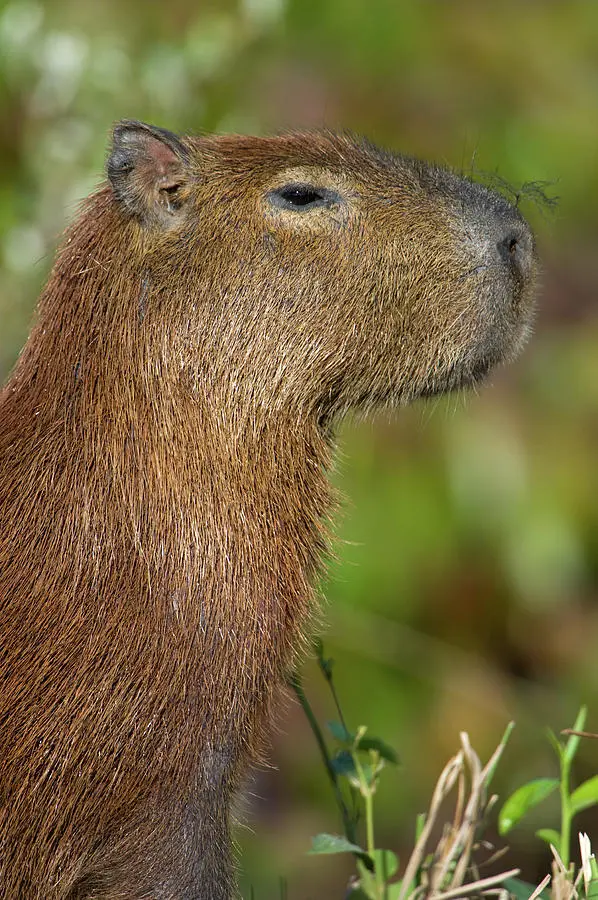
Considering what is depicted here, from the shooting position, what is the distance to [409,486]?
22.1ft

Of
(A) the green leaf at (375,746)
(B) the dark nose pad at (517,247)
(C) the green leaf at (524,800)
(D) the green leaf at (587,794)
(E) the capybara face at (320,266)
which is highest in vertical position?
(B) the dark nose pad at (517,247)

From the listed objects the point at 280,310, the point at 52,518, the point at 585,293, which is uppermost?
the point at 585,293

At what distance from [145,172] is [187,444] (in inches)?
22.9

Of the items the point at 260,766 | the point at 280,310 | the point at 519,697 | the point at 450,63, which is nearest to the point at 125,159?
the point at 280,310

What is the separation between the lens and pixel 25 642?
8.41ft

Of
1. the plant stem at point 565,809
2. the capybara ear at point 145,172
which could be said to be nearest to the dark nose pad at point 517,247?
the capybara ear at point 145,172

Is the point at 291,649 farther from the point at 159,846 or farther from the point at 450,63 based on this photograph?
the point at 450,63

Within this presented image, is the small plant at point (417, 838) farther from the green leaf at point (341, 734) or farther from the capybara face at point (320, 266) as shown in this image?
the capybara face at point (320, 266)

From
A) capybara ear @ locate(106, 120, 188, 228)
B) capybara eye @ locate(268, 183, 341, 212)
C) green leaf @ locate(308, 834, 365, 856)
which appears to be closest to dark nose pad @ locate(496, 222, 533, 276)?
capybara eye @ locate(268, 183, 341, 212)

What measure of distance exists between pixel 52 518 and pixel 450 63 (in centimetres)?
723

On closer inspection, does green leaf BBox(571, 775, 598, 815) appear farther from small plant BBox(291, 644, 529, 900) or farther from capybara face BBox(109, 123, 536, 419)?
capybara face BBox(109, 123, 536, 419)

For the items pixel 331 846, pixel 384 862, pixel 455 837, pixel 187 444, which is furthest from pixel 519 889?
pixel 187 444

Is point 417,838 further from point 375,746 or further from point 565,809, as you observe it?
point 565,809

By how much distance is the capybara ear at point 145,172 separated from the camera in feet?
9.18
